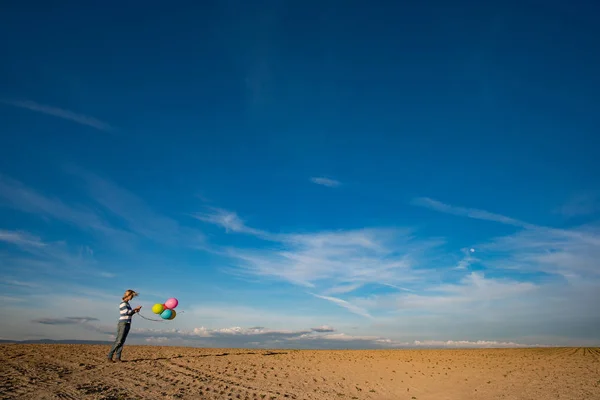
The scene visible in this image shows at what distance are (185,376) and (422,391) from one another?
587 inches

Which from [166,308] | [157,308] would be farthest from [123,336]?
[166,308]

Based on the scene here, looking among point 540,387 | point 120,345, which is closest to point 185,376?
point 120,345

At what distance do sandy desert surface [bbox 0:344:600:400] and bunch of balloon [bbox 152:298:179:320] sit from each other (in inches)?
108

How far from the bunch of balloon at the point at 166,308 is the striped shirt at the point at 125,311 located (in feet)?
10.3

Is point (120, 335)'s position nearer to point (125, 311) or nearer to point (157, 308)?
point (125, 311)

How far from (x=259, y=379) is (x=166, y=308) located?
313 inches

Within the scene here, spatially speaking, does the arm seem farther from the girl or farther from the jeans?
the jeans

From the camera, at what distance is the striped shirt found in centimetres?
1955

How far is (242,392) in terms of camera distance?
15.9 m

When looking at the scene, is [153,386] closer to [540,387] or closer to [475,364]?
[540,387]

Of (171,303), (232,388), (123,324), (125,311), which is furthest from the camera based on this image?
(171,303)

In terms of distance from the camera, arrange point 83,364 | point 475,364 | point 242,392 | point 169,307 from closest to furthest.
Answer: point 242,392 → point 83,364 → point 169,307 → point 475,364

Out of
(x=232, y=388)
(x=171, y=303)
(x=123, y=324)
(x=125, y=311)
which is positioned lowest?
(x=232, y=388)

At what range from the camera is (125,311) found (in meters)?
19.7
